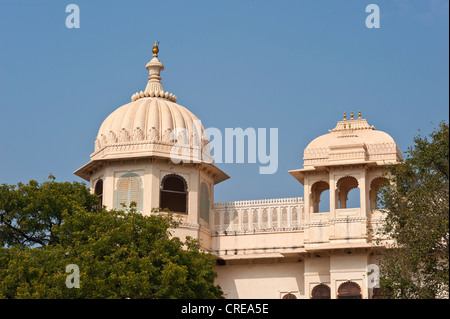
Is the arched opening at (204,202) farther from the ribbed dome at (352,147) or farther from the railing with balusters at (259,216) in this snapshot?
the ribbed dome at (352,147)

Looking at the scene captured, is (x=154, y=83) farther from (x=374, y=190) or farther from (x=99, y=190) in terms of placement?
(x=374, y=190)

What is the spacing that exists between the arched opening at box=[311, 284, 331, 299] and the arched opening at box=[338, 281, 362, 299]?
2.65 feet

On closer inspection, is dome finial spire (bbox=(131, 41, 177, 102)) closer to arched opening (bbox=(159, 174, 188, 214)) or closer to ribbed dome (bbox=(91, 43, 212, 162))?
ribbed dome (bbox=(91, 43, 212, 162))

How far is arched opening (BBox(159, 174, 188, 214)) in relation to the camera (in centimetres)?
3931

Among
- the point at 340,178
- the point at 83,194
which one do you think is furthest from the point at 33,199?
the point at 340,178

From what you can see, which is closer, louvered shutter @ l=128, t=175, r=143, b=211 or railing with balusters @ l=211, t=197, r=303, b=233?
louvered shutter @ l=128, t=175, r=143, b=211

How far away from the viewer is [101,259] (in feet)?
107

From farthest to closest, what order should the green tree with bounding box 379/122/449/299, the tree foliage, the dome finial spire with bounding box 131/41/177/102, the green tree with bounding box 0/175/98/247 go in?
1. the dome finial spire with bounding box 131/41/177/102
2. the green tree with bounding box 0/175/98/247
3. the tree foliage
4. the green tree with bounding box 379/122/449/299

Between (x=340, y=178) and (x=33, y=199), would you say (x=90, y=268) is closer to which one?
(x=33, y=199)

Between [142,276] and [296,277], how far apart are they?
8954 millimetres

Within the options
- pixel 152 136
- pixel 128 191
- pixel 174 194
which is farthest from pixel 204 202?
pixel 152 136

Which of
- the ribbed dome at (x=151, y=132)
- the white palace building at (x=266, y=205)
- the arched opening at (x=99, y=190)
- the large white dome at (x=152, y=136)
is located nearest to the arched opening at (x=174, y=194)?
the white palace building at (x=266, y=205)

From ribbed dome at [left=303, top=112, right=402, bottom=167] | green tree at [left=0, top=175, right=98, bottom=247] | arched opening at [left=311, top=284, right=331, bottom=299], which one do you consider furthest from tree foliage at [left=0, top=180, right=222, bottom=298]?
ribbed dome at [left=303, top=112, right=402, bottom=167]

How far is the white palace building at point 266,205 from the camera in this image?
37.0 meters
